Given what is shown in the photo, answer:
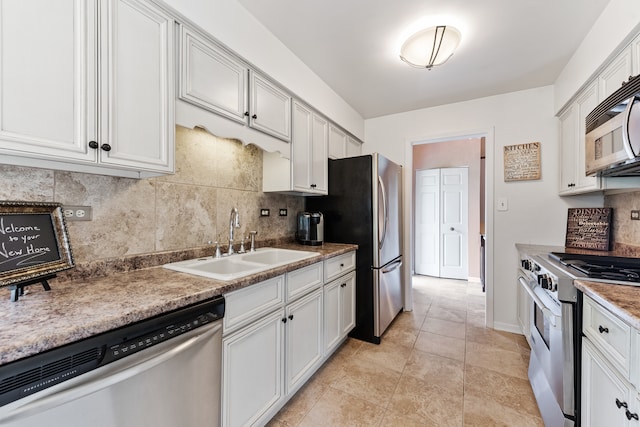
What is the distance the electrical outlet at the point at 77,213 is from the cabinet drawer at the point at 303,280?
105cm

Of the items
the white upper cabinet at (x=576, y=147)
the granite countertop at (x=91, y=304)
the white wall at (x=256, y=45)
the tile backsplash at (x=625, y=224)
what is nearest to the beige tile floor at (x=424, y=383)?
the granite countertop at (x=91, y=304)

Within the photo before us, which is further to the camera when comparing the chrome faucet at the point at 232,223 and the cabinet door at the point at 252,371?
the chrome faucet at the point at 232,223

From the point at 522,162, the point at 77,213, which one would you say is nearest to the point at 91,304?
the point at 77,213

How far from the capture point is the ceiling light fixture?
70.2 inches

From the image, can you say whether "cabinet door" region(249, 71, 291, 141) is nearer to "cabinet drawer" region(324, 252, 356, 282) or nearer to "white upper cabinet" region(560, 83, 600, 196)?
"cabinet drawer" region(324, 252, 356, 282)

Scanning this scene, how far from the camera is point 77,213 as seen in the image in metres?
1.22

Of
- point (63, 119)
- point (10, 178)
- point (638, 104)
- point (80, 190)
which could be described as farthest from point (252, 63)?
point (638, 104)

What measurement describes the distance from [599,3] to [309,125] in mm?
2009

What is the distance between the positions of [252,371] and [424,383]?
1.28 meters

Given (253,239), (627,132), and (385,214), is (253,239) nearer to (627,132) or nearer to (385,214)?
(385,214)

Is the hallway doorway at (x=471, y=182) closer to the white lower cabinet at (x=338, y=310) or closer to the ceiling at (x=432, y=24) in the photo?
the ceiling at (x=432, y=24)

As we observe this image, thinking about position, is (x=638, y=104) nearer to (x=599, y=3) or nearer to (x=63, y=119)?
(x=599, y=3)

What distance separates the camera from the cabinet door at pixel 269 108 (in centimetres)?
175

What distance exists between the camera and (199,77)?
4.63ft
